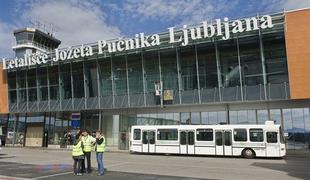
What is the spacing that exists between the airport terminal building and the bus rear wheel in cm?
602

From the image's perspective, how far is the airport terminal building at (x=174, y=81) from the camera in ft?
102

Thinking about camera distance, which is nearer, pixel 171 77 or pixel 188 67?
pixel 188 67

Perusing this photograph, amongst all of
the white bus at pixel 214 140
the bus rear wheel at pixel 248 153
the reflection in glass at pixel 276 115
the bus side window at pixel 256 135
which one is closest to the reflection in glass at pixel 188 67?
the white bus at pixel 214 140

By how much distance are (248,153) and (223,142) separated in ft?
6.49

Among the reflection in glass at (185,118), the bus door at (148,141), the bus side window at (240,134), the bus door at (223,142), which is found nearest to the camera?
the bus side window at (240,134)

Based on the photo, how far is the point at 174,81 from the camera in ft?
117

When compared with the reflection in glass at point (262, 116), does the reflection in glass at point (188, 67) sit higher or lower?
higher

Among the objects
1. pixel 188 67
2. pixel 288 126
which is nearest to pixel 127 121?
pixel 188 67

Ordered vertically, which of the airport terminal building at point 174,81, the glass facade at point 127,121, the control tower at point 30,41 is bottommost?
the glass facade at point 127,121

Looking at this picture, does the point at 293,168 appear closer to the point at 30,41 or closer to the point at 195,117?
the point at 195,117

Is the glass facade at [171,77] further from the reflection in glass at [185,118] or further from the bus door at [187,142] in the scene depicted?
the bus door at [187,142]

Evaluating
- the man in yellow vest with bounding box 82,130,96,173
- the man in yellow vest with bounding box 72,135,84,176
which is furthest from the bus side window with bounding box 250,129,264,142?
the man in yellow vest with bounding box 72,135,84,176

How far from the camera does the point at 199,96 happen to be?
3416 centimetres

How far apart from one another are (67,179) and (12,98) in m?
34.9
